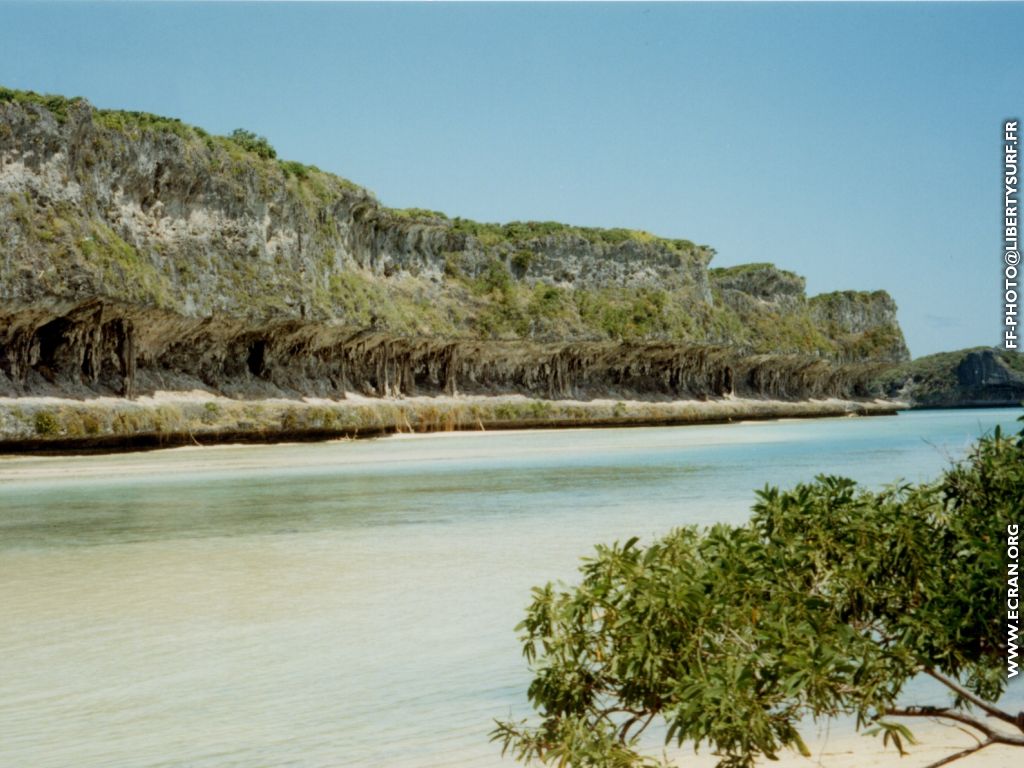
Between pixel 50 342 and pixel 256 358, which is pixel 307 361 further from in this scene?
Answer: pixel 50 342

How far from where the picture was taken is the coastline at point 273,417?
32.6m

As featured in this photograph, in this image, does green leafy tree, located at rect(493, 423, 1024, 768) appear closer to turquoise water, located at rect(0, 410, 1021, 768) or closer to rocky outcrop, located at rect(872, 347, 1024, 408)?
turquoise water, located at rect(0, 410, 1021, 768)

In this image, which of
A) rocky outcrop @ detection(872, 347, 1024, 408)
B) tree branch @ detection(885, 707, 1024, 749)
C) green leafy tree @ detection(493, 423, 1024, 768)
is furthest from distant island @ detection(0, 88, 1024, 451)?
rocky outcrop @ detection(872, 347, 1024, 408)

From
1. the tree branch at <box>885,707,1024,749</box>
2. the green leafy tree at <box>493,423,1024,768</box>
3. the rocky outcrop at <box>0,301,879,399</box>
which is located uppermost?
the rocky outcrop at <box>0,301,879,399</box>

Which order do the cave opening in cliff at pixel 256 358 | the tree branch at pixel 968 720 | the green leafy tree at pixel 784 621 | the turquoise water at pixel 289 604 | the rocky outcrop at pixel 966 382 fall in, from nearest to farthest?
the green leafy tree at pixel 784 621, the tree branch at pixel 968 720, the turquoise water at pixel 289 604, the cave opening in cliff at pixel 256 358, the rocky outcrop at pixel 966 382

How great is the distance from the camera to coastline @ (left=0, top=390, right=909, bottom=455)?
32.6 m

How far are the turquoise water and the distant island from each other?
12.6 meters

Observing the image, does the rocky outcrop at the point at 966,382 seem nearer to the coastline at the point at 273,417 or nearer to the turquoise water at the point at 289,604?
the coastline at the point at 273,417

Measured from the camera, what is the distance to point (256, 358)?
4584cm

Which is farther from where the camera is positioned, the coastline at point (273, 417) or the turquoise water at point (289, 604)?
the coastline at point (273, 417)

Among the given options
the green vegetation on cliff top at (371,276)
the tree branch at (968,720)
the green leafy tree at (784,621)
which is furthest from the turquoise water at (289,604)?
the green vegetation on cliff top at (371,276)

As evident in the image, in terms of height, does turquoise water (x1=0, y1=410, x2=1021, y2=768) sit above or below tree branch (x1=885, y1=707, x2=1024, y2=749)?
below

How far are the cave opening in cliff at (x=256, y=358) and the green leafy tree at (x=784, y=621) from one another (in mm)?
42478

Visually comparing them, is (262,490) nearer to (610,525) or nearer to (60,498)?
(60,498)
